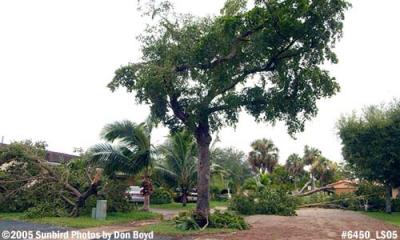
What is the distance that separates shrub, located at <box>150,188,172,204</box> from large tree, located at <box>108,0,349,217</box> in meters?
14.3

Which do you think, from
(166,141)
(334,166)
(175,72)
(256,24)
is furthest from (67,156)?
(334,166)

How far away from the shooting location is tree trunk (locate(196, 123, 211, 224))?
54.2 feet

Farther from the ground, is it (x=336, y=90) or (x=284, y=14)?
(x=284, y=14)

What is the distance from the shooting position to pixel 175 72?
16.5 m

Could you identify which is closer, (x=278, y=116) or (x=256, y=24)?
(x=256, y=24)

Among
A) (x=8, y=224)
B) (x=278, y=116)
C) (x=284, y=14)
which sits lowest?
(x=8, y=224)

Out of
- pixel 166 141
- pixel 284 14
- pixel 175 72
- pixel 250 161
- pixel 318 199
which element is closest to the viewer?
pixel 284 14

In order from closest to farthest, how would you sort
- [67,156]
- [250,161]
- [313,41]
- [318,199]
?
1. [313,41]
2. [318,199]
3. [67,156]
4. [250,161]

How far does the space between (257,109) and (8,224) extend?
1093 centimetres

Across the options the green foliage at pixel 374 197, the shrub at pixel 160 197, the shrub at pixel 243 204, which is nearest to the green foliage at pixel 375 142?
the green foliage at pixel 374 197

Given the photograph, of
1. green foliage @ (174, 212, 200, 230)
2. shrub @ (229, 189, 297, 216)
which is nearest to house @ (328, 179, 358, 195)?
shrub @ (229, 189, 297, 216)

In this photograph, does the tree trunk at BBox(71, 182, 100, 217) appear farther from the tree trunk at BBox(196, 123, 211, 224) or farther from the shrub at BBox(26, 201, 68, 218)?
the tree trunk at BBox(196, 123, 211, 224)

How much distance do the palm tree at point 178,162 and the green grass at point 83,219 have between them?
7.86 meters

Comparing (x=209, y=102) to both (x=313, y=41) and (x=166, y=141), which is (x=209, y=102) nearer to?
(x=313, y=41)
